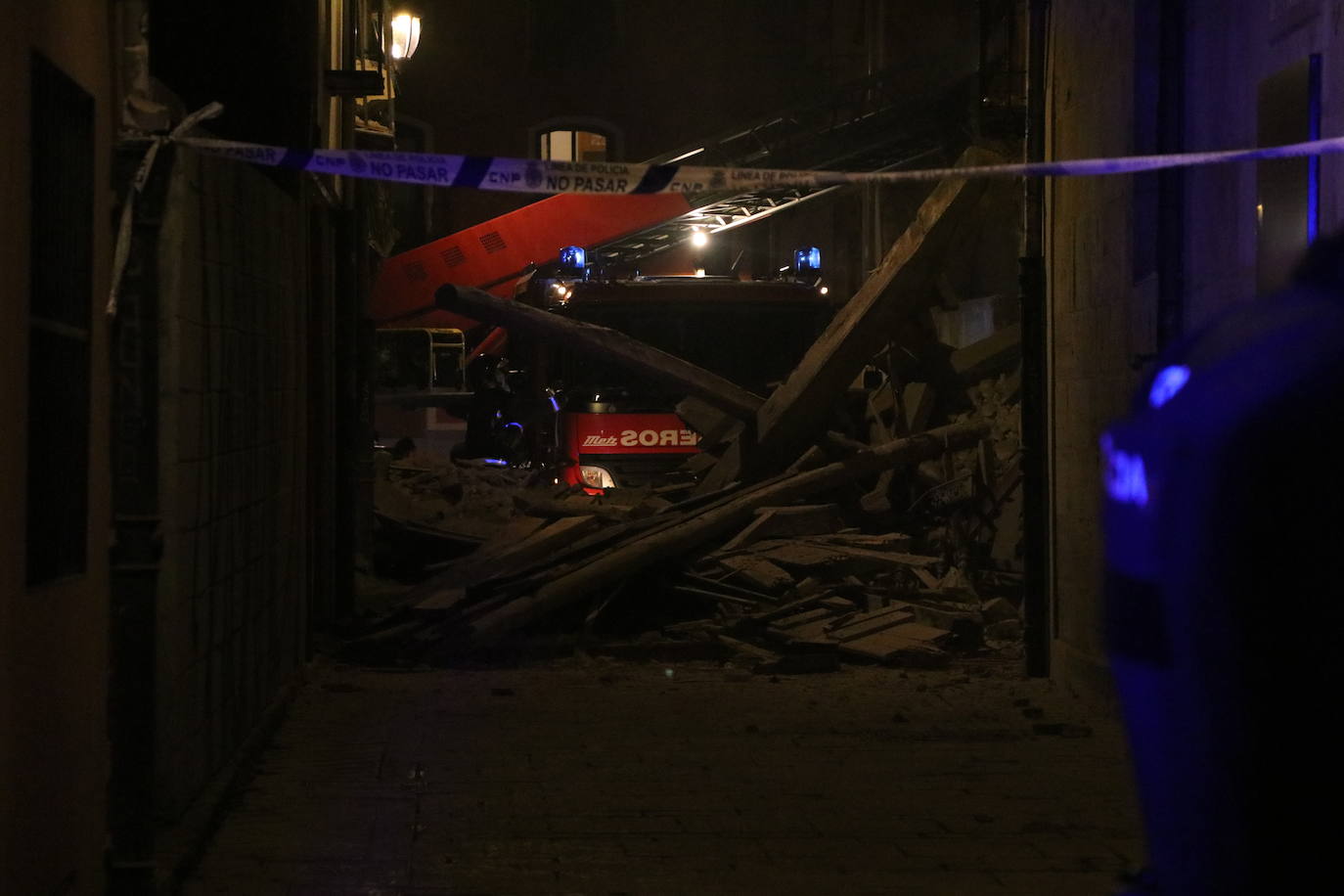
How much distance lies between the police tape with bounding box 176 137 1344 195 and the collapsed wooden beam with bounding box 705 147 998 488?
23.7ft

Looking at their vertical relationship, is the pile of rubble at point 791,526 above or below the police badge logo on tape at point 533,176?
below

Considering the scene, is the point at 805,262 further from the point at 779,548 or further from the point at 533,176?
the point at 533,176

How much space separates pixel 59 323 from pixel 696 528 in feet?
25.2

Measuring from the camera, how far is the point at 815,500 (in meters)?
12.9

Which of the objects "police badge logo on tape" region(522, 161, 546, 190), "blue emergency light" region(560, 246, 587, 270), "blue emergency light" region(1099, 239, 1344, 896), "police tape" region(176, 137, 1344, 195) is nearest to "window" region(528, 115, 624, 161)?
"blue emergency light" region(560, 246, 587, 270)

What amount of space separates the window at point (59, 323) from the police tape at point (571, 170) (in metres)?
0.72

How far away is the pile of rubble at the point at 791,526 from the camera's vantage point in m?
10.3

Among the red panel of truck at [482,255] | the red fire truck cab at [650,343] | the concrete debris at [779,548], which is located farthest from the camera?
the red panel of truck at [482,255]

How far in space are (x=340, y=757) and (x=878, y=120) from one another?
15.7 meters

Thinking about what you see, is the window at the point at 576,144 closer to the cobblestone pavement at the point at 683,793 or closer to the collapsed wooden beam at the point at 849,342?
the collapsed wooden beam at the point at 849,342

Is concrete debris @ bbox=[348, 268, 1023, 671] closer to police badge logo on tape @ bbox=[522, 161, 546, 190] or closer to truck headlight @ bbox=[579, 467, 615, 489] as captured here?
truck headlight @ bbox=[579, 467, 615, 489]

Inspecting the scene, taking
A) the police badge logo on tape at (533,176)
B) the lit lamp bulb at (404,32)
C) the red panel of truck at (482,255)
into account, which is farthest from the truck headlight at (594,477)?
the red panel of truck at (482,255)

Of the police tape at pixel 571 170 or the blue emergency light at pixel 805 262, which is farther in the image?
the blue emergency light at pixel 805 262

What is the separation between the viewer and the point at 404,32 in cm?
1780
